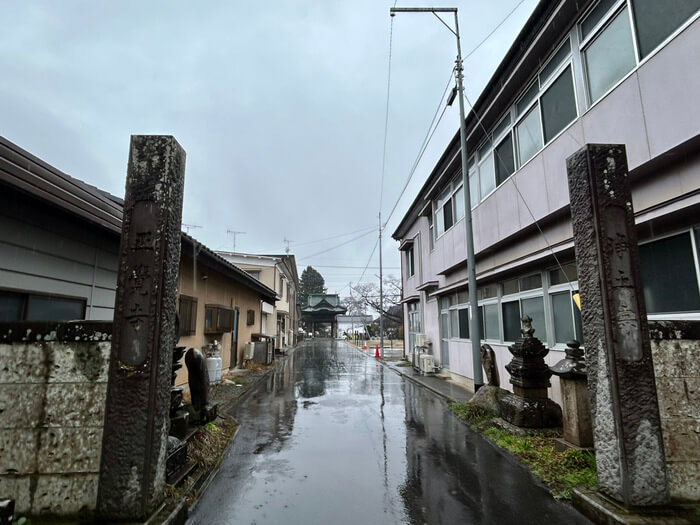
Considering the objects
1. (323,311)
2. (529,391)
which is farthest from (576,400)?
(323,311)

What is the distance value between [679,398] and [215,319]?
968cm

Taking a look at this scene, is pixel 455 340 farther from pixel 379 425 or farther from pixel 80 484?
pixel 80 484

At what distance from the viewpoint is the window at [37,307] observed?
13.4ft

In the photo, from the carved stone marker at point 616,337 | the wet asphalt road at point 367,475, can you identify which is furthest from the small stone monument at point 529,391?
the carved stone marker at point 616,337

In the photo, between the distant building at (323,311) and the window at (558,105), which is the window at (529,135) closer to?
the window at (558,105)

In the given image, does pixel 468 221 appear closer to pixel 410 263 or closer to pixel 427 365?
pixel 427 365

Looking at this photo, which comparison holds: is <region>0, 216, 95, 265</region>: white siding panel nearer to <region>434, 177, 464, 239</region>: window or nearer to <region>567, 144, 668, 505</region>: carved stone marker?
<region>567, 144, 668, 505</region>: carved stone marker

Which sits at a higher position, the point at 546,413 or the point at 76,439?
the point at 76,439

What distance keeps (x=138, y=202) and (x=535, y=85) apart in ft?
24.7

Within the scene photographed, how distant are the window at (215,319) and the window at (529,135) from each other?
860 cm

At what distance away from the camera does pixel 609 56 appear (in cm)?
515

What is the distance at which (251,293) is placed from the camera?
1529 cm

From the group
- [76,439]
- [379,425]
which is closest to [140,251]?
[76,439]

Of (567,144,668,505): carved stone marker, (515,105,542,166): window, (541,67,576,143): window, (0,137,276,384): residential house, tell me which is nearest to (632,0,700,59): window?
(541,67,576,143): window
